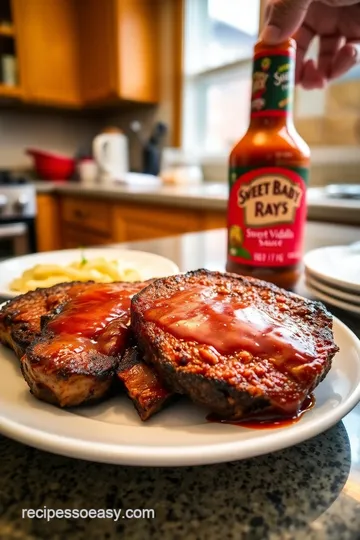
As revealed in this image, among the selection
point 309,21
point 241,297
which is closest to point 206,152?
point 309,21

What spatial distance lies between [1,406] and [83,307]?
14 cm

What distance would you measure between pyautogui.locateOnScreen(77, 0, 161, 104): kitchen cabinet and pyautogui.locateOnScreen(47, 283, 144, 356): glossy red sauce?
9.40ft

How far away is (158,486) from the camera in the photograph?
1.11 feet

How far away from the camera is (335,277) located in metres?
0.66

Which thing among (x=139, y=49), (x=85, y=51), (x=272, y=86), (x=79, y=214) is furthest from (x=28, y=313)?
(x=85, y=51)

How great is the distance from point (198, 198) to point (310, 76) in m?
0.78

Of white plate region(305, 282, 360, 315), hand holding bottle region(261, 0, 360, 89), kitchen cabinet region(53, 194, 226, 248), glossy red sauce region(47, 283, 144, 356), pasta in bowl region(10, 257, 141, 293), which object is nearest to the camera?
glossy red sauce region(47, 283, 144, 356)

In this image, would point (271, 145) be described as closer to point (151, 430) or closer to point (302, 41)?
point (151, 430)

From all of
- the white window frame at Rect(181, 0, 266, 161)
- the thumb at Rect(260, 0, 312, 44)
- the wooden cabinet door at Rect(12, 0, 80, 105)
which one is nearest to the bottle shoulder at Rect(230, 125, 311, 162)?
the thumb at Rect(260, 0, 312, 44)

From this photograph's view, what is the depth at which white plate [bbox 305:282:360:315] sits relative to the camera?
25.4 inches

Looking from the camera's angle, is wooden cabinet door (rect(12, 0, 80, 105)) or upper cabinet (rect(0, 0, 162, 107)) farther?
wooden cabinet door (rect(12, 0, 80, 105))

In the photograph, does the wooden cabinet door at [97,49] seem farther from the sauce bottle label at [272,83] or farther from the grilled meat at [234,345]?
A: the grilled meat at [234,345]

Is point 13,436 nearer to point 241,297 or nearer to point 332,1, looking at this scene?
point 241,297

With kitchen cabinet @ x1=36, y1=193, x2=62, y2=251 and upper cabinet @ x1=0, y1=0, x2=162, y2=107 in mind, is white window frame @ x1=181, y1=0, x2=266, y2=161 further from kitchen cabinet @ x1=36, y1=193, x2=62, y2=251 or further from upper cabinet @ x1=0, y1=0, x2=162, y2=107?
kitchen cabinet @ x1=36, y1=193, x2=62, y2=251
